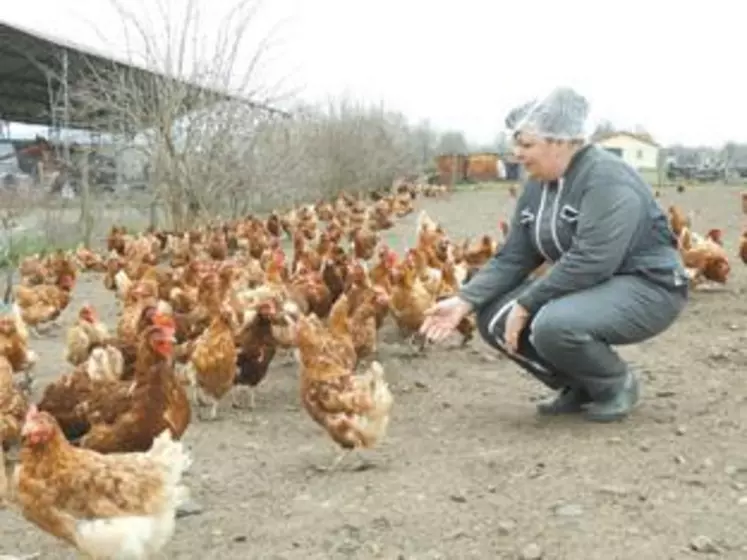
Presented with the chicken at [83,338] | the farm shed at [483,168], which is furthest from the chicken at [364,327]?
the farm shed at [483,168]

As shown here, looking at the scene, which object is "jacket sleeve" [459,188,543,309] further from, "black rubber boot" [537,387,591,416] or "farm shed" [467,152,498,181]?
"farm shed" [467,152,498,181]

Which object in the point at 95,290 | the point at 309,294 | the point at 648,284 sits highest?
the point at 648,284

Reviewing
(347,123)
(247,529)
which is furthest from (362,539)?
(347,123)

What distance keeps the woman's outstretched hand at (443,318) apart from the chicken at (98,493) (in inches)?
73.2

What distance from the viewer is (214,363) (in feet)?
19.6

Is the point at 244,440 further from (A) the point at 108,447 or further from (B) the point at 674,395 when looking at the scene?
(B) the point at 674,395

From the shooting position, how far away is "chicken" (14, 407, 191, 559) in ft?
11.2

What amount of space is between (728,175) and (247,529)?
55.7 m

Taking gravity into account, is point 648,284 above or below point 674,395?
above

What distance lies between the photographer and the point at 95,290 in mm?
13008

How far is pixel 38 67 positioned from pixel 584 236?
1874cm

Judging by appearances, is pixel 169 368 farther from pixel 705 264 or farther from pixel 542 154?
pixel 705 264

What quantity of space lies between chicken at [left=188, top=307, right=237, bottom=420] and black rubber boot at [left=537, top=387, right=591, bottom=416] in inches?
75.3

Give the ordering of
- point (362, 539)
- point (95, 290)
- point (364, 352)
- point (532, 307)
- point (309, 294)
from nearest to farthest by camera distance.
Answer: point (362, 539), point (532, 307), point (364, 352), point (309, 294), point (95, 290)
